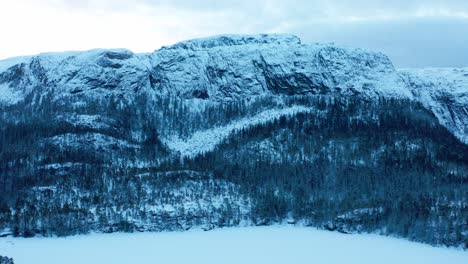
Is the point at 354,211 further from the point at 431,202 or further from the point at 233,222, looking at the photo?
the point at 233,222

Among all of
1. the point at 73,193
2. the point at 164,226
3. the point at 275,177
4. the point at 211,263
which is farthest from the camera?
the point at 275,177

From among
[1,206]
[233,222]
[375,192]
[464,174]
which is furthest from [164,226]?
[464,174]

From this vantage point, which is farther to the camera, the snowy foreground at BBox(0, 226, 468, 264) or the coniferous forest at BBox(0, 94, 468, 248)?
the coniferous forest at BBox(0, 94, 468, 248)

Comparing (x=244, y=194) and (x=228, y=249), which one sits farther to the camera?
(x=244, y=194)

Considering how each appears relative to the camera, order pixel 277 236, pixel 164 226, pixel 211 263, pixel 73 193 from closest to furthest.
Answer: pixel 211 263 < pixel 277 236 < pixel 164 226 < pixel 73 193

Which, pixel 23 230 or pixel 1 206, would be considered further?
pixel 1 206

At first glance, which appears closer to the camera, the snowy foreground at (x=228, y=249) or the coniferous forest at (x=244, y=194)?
the snowy foreground at (x=228, y=249)

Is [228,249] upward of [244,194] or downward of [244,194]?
downward
